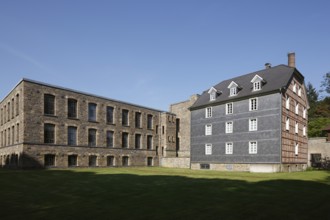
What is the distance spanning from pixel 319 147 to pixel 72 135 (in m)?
35.2

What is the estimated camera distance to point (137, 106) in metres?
45.6

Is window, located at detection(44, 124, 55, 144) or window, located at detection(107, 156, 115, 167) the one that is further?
window, located at detection(107, 156, 115, 167)

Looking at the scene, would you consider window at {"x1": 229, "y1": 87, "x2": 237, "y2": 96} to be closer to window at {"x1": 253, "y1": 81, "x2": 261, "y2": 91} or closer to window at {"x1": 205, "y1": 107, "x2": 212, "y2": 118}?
window at {"x1": 253, "y1": 81, "x2": 261, "y2": 91}

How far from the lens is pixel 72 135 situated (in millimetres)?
36219

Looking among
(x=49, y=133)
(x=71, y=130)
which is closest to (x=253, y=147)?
(x=71, y=130)

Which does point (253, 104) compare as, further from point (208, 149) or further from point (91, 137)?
point (91, 137)

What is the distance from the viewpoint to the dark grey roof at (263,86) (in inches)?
1230

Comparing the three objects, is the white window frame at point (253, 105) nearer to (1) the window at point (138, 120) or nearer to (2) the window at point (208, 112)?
(2) the window at point (208, 112)

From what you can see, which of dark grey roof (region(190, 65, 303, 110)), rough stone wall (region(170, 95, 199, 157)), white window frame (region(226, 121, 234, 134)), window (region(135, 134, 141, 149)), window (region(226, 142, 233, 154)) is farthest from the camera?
rough stone wall (region(170, 95, 199, 157))

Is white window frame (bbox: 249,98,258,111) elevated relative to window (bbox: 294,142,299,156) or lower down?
elevated

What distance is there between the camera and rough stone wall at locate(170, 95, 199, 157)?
166 feet

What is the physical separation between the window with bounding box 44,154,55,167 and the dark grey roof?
2042cm

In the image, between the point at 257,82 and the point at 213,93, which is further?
the point at 213,93

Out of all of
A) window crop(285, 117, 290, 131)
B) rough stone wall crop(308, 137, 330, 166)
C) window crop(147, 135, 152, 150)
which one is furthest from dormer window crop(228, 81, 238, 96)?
window crop(147, 135, 152, 150)
